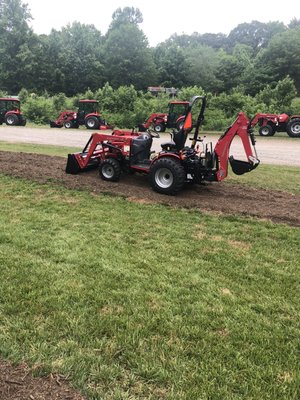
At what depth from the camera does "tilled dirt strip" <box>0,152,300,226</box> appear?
263 inches

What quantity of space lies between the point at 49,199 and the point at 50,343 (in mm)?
4388

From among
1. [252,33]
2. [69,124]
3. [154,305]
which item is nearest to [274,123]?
[69,124]

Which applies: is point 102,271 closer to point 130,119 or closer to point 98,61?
point 130,119

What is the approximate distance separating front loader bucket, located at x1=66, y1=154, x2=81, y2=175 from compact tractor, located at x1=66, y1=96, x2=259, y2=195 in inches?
3.2

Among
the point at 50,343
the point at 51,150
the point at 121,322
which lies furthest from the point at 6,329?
the point at 51,150

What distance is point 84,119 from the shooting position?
25891 mm

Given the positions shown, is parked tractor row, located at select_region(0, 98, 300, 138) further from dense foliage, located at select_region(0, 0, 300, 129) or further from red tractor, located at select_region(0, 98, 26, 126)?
dense foliage, located at select_region(0, 0, 300, 129)

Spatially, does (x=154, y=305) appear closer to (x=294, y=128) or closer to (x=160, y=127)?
(x=160, y=127)

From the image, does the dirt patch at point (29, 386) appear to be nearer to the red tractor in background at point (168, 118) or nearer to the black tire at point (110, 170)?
the black tire at point (110, 170)

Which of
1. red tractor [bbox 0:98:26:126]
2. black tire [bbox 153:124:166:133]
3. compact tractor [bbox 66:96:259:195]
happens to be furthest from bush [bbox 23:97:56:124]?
compact tractor [bbox 66:96:259:195]

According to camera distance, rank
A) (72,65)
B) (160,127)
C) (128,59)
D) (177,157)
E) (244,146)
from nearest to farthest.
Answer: (244,146) → (177,157) → (160,127) → (72,65) → (128,59)

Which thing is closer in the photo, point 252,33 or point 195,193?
Result: point 195,193

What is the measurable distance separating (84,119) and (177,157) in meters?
19.6

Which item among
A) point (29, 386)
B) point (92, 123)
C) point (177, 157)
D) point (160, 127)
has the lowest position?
point (29, 386)
